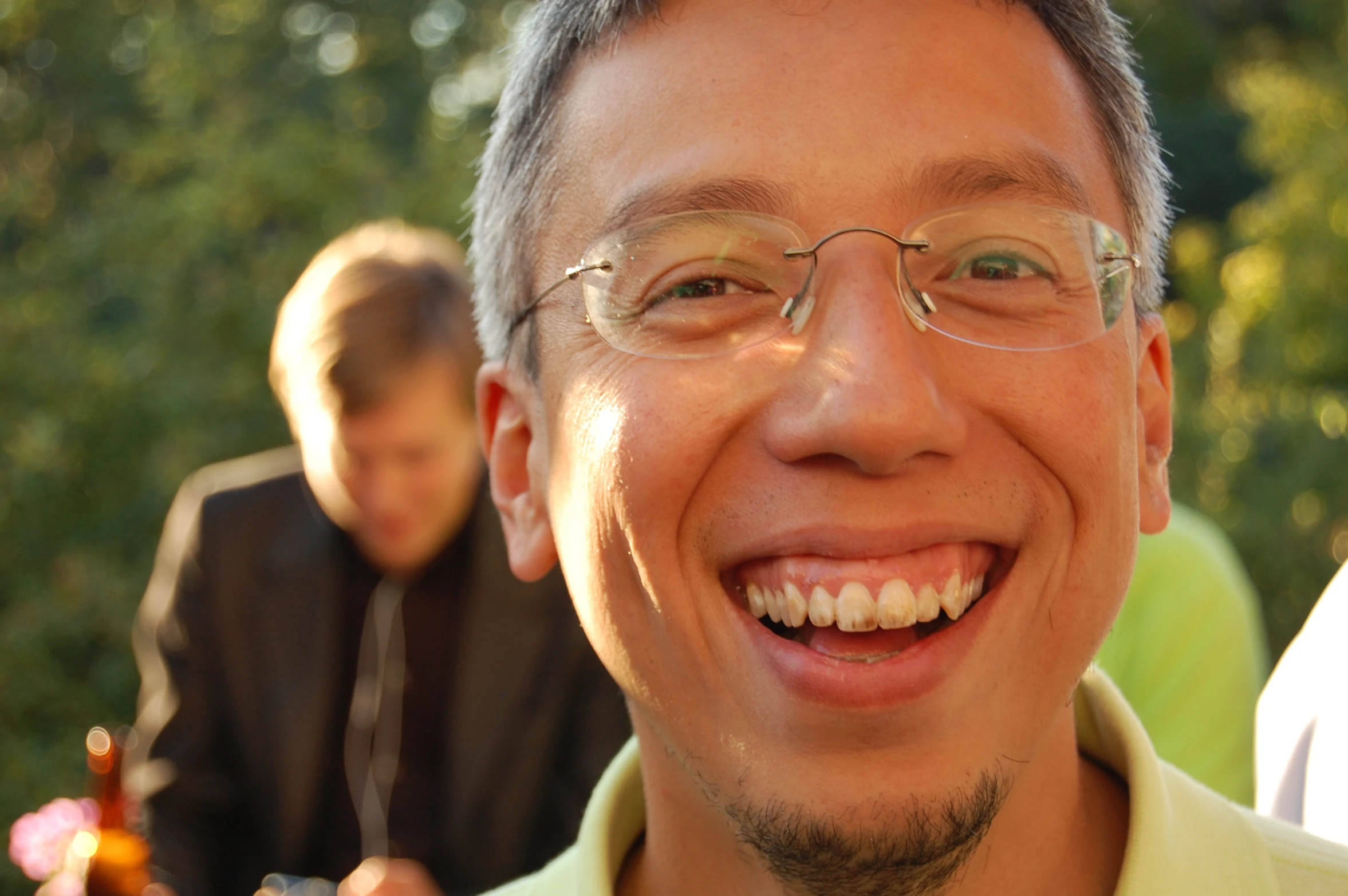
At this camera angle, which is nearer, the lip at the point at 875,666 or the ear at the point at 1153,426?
the lip at the point at 875,666

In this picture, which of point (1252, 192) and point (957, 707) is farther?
point (1252, 192)

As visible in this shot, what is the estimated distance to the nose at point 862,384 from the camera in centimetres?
133

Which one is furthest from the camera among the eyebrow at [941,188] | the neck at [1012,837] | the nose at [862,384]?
the neck at [1012,837]

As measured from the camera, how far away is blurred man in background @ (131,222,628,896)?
3.32 metres

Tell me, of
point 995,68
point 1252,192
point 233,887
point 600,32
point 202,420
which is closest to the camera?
point 995,68

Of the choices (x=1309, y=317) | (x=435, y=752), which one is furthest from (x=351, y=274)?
(x=1309, y=317)

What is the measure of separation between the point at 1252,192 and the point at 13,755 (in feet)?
35.9

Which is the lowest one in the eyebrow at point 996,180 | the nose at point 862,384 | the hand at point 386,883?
the hand at point 386,883

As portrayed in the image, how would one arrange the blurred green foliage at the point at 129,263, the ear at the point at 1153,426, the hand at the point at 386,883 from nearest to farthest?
the ear at the point at 1153,426 → the hand at the point at 386,883 → the blurred green foliage at the point at 129,263

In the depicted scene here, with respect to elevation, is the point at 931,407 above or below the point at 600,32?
below

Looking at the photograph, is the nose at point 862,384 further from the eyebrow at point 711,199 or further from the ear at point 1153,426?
the ear at point 1153,426

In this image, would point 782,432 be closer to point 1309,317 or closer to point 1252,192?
point 1309,317

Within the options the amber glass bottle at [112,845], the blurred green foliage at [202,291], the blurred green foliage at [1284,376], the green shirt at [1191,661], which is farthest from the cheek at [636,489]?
the blurred green foliage at [1284,376]

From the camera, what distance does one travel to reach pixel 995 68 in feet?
4.94
